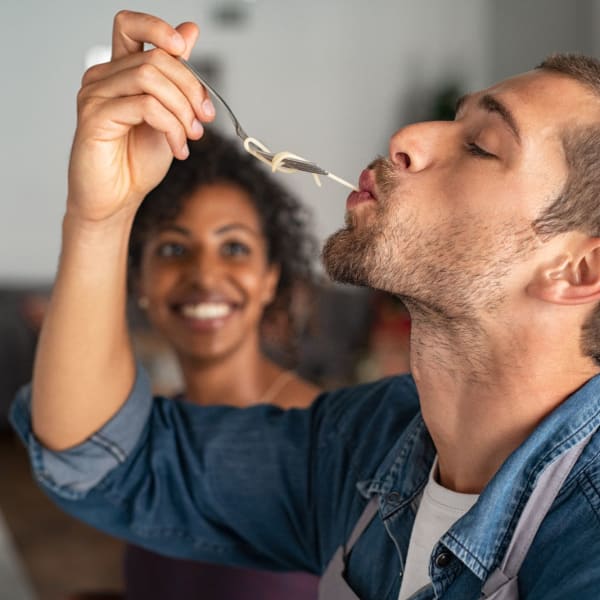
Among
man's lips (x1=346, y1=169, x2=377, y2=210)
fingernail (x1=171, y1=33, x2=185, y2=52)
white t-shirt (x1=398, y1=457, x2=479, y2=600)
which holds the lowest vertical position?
white t-shirt (x1=398, y1=457, x2=479, y2=600)

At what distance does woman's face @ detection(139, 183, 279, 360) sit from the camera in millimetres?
1927

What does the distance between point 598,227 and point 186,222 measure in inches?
41.9

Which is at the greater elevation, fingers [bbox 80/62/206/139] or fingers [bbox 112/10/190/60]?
fingers [bbox 112/10/190/60]

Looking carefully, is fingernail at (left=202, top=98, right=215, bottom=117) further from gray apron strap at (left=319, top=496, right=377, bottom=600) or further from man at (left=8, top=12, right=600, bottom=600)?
gray apron strap at (left=319, top=496, right=377, bottom=600)

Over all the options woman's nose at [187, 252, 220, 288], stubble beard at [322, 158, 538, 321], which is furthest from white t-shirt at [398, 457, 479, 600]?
woman's nose at [187, 252, 220, 288]

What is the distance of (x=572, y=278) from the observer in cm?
110

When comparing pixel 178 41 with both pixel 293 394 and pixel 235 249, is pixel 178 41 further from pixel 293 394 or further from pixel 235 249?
pixel 293 394

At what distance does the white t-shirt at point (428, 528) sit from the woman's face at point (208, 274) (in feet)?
2.97

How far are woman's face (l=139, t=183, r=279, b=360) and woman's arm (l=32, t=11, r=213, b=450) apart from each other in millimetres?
516

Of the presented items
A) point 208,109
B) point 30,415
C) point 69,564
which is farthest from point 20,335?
point 208,109

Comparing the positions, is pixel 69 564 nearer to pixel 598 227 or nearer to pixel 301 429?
pixel 301 429

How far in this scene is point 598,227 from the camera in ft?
3.64

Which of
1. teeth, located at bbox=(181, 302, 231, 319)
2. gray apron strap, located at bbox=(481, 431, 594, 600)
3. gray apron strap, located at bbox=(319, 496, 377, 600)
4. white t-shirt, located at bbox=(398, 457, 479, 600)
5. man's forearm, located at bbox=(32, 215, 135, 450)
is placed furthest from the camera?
teeth, located at bbox=(181, 302, 231, 319)

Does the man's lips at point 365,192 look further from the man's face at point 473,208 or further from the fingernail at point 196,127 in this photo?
the fingernail at point 196,127
